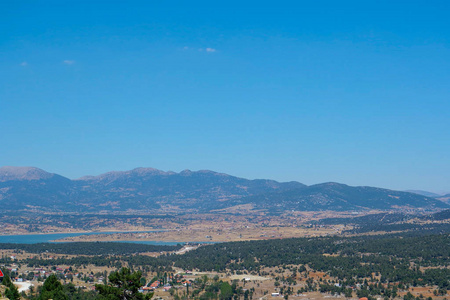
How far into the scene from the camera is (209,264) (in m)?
118

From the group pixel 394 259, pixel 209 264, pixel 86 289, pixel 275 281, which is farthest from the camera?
pixel 209 264

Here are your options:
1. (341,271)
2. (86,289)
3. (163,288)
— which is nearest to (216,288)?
(163,288)

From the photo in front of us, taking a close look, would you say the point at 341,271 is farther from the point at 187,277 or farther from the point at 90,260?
the point at 90,260

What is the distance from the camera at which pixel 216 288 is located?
87375 millimetres

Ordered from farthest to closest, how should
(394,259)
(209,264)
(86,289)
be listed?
(209,264) < (394,259) < (86,289)

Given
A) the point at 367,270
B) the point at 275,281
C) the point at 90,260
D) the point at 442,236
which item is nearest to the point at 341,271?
the point at 367,270

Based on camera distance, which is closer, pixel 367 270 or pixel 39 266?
pixel 367 270

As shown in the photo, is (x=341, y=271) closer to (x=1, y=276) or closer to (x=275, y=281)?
(x=275, y=281)

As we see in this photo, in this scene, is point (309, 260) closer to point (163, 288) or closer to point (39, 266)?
point (163, 288)

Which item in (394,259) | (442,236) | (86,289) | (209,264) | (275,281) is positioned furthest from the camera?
(442,236)

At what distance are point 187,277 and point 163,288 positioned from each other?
12445 mm

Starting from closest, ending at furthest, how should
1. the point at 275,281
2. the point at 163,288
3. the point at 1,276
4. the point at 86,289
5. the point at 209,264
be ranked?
the point at 1,276, the point at 86,289, the point at 163,288, the point at 275,281, the point at 209,264

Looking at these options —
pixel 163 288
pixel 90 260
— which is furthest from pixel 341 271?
pixel 90 260

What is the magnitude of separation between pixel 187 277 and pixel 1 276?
40556mm
